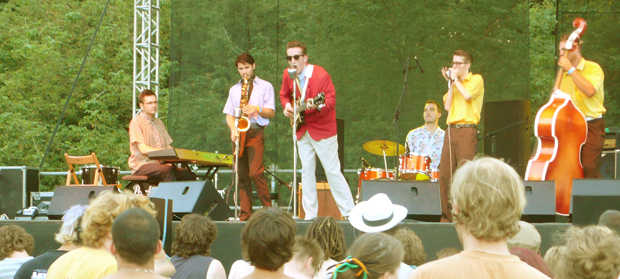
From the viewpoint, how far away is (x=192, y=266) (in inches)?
147

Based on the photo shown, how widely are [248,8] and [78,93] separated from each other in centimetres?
1072

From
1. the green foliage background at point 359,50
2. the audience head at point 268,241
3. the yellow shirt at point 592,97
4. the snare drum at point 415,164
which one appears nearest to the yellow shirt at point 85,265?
the audience head at point 268,241

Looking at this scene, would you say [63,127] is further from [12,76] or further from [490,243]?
[490,243]

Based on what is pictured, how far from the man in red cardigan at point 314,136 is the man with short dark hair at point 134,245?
3760 millimetres

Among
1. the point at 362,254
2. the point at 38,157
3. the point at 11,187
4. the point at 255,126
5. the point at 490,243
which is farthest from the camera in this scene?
the point at 38,157

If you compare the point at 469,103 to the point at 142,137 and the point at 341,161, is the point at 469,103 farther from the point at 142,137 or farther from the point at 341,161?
the point at 142,137

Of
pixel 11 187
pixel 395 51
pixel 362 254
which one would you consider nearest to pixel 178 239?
pixel 362 254

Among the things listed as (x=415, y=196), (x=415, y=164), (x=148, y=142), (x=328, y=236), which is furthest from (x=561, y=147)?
(x=148, y=142)

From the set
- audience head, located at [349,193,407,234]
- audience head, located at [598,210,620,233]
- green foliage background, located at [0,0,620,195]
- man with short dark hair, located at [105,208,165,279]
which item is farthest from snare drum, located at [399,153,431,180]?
man with short dark hair, located at [105,208,165,279]

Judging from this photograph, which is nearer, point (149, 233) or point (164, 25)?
point (149, 233)

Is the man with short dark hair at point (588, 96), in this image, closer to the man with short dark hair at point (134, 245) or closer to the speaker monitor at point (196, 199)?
the speaker monitor at point (196, 199)

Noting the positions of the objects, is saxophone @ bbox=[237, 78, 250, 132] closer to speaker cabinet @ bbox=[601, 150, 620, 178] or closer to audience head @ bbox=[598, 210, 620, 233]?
speaker cabinet @ bbox=[601, 150, 620, 178]

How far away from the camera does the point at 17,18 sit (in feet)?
61.1

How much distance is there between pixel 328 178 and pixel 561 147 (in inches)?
84.1
